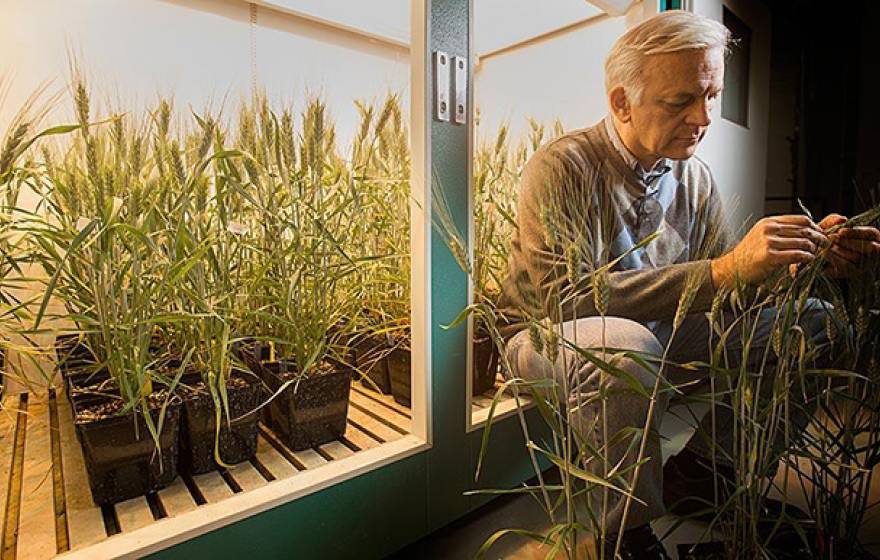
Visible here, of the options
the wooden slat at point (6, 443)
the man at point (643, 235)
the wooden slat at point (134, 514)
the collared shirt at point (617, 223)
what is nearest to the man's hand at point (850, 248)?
the man at point (643, 235)

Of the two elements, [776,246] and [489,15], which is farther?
[489,15]

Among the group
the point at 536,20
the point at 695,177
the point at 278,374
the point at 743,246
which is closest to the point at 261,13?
the point at 536,20

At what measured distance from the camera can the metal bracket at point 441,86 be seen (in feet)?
3.62

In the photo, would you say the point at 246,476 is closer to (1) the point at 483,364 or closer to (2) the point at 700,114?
(1) the point at 483,364

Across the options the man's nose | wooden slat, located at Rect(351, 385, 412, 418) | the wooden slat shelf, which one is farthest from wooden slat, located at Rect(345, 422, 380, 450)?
the man's nose

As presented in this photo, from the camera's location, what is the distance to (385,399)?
1480 mm

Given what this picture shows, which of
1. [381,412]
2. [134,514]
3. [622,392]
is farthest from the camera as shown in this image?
[381,412]

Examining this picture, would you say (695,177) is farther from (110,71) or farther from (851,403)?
(110,71)

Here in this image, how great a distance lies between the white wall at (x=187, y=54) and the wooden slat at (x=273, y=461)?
0.76 metres

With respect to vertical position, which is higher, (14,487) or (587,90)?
(587,90)

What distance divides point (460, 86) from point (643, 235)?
54cm

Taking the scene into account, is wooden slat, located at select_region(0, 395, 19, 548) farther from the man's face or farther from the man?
the man's face

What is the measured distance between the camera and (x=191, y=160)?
1082 millimetres

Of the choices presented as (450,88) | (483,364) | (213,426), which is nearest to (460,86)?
(450,88)
